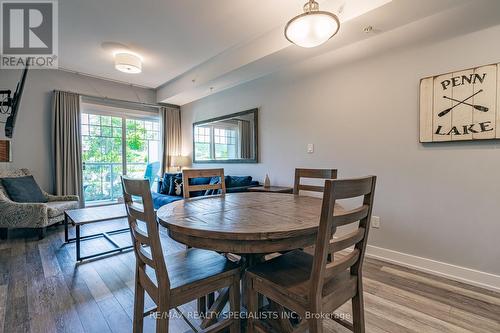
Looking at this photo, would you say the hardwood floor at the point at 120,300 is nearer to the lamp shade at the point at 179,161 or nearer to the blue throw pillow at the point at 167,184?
the blue throw pillow at the point at 167,184

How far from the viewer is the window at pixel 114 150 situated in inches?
180

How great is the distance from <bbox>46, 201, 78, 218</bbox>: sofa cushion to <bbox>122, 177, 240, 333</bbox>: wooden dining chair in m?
2.83

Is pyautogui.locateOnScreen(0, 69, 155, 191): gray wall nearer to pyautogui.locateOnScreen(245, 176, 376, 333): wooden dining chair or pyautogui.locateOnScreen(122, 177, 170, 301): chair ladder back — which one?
pyautogui.locateOnScreen(122, 177, 170, 301): chair ladder back

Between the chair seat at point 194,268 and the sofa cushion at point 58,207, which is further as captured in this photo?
the sofa cushion at point 58,207

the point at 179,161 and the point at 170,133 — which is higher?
the point at 170,133

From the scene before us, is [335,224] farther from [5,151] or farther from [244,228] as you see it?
[5,151]

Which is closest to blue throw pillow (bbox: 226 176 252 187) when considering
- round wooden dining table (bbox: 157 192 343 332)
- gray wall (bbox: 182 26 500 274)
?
gray wall (bbox: 182 26 500 274)

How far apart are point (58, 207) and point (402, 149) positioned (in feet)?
14.5

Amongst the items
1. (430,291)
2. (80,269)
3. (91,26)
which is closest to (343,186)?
(430,291)

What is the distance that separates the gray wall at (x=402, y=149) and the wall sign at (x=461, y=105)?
73 mm

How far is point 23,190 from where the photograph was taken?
11.2 ft

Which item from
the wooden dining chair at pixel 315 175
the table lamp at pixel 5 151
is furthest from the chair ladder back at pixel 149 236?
the table lamp at pixel 5 151

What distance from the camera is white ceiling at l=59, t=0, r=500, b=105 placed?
194 centimetres

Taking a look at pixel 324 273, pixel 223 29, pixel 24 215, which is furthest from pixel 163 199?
pixel 324 273
